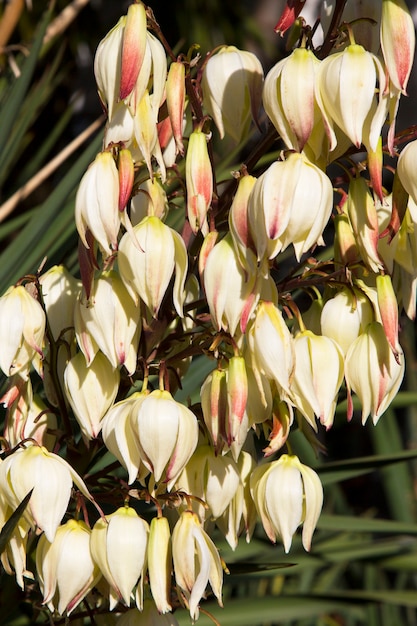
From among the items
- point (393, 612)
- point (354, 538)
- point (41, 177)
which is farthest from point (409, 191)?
point (354, 538)

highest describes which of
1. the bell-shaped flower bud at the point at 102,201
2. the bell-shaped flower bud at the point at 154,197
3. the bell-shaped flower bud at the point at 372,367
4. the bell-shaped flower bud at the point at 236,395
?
the bell-shaped flower bud at the point at 102,201

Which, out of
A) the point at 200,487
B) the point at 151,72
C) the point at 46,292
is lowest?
the point at 200,487

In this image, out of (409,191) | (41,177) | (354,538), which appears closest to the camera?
(409,191)

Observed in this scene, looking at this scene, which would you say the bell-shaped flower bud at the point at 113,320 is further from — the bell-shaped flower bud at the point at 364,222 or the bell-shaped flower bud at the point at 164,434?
the bell-shaped flower bud at the point at 364,222

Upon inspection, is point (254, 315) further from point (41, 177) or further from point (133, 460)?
point (41, 177)

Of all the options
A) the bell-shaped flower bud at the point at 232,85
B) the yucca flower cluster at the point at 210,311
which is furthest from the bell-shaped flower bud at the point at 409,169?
the bell-shaped flower bud at the point at 232,85
